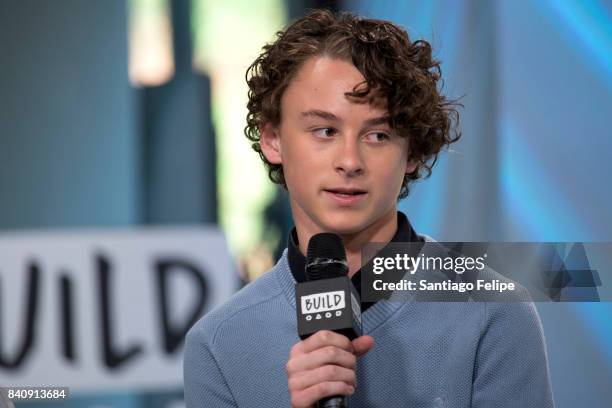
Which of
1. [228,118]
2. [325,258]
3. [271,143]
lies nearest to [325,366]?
[325,258]

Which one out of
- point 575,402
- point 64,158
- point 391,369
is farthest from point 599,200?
point 64,158

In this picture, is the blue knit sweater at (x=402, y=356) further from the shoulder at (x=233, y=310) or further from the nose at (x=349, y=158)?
the nose at (x=349, y=158)

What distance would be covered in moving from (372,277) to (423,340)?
0.39 feet

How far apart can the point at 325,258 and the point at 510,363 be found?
362 millimetres

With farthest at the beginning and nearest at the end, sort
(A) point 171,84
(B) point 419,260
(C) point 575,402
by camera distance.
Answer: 1. (A) point 171,84
2. (C) point 575,402
3. (B) point 419,260

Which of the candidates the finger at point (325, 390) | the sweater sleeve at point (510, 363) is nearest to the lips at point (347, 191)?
the sweater sleeve at point (510, 363)

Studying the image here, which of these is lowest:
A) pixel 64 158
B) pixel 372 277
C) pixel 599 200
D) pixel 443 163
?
pixel 372 277

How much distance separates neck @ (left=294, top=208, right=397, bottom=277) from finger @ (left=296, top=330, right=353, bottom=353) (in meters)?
0.33

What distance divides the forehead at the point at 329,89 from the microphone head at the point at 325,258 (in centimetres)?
26

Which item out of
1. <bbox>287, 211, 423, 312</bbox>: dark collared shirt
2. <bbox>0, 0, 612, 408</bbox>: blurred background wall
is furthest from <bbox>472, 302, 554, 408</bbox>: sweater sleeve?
<bbox>0, 0, 612, 408</bbox>: blurred background wall

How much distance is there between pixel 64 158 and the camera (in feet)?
7.73

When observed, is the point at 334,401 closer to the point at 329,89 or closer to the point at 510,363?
the point at 510,363

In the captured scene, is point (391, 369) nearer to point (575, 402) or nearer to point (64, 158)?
point (575, 402)

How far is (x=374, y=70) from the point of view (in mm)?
1365
